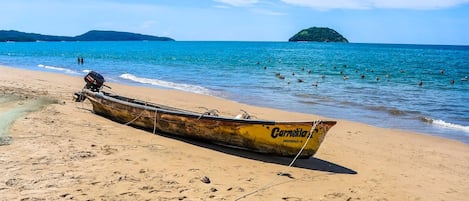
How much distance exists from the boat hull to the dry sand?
23 centimetres

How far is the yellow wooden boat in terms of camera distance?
799cm

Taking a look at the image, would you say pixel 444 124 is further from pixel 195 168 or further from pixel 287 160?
pixel 195 168

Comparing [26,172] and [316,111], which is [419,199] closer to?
[26,172]

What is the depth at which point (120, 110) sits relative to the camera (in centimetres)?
1092

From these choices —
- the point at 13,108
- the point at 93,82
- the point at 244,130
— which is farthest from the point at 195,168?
the point at 93,82

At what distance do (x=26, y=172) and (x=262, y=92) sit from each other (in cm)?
1554

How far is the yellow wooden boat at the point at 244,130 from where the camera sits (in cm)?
799

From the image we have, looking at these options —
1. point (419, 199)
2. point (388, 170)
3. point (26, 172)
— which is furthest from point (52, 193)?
point (388, 170)

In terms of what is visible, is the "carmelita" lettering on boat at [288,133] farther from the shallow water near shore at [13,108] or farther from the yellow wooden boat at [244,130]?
the shallow water near shore at [13,108]

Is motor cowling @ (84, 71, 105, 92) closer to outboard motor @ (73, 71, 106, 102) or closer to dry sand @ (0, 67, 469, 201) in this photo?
outboard motor @ (73, 71, 106, 102)

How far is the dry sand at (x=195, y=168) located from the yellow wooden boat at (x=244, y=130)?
226 millimetres

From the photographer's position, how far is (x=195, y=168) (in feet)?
23.7

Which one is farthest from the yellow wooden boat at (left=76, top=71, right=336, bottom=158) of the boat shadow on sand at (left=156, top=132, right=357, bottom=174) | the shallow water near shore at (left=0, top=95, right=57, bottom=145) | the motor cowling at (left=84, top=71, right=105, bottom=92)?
the motor cowling at (left=84, top=71, right=105, bottom=92)

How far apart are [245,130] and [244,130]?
0.07 ft
